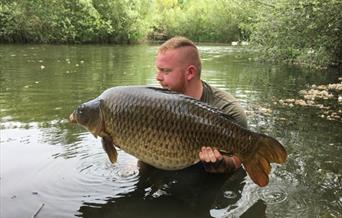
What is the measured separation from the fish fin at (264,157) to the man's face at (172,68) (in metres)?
1.04

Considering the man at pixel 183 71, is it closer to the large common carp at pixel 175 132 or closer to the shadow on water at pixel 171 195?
the shadow on water at pixel 171 195

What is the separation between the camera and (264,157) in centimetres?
365

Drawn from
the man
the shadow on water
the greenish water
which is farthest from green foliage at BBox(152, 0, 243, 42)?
the man

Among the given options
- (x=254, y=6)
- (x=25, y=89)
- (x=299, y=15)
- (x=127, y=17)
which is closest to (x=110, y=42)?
(x=127, y=17)

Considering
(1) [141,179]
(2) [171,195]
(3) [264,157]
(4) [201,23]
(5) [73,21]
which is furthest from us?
(4) [201,23]

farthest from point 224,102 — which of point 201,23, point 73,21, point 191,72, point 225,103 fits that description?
point 201,23

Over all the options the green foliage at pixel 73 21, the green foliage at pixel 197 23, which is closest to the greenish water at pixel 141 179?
the green foliage at pixel 197 23

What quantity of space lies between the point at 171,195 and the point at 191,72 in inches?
45.9

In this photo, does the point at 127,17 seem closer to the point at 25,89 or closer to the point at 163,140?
the point at 25,89

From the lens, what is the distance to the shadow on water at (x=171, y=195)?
413cm

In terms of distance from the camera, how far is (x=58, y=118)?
302 inches

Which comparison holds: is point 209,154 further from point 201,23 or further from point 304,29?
point 201,23

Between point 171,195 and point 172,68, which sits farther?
point 171,195

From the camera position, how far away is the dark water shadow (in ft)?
13.5
